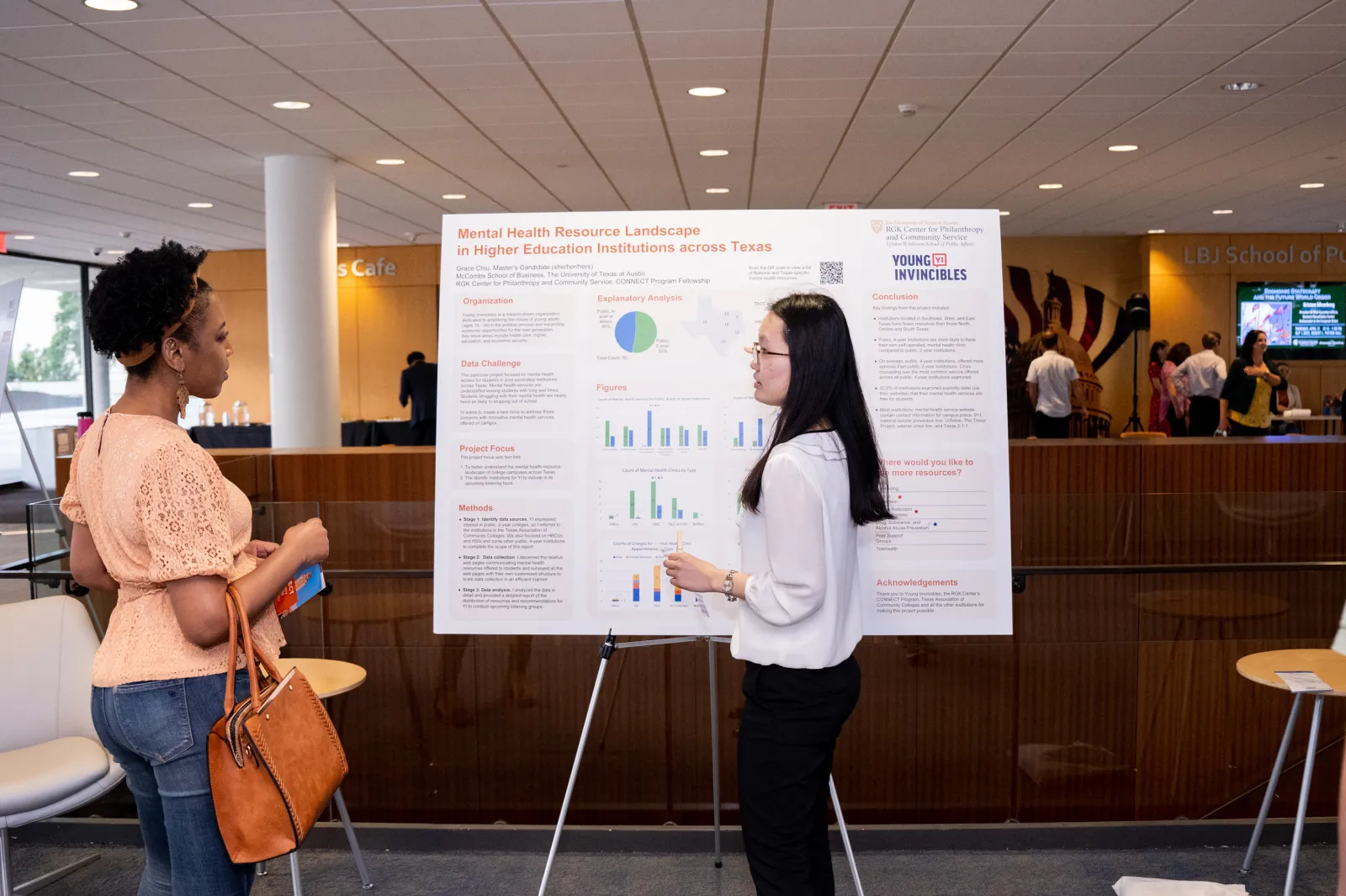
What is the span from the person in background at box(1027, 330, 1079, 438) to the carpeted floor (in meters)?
7.26

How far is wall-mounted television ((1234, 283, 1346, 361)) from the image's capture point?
1456 centimetres

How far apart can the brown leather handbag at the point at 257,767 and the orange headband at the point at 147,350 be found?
0.42 meters

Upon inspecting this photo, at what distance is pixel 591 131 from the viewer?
7680 millimetres

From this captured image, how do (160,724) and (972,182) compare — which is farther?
(972,182)

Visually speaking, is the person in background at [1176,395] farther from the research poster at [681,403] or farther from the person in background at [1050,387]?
the research poster at [681,403]

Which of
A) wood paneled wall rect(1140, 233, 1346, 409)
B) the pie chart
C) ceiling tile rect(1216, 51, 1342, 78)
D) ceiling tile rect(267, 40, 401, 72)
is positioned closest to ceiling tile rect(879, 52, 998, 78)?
ceiling tile rect(1216, 51, 1342, 78)

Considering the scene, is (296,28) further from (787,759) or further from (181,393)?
(787,759)

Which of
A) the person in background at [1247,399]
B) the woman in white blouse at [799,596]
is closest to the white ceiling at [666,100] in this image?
the person in background at [1247,399]

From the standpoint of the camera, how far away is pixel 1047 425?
1045 centimetres

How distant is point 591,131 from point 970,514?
5.60 m

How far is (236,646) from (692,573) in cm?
91

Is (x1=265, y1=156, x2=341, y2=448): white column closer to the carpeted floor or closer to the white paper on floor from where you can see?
the carpeted floor

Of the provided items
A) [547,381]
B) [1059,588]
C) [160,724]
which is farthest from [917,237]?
[160,724]

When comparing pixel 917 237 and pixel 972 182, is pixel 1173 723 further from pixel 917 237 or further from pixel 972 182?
pixel 972 182
